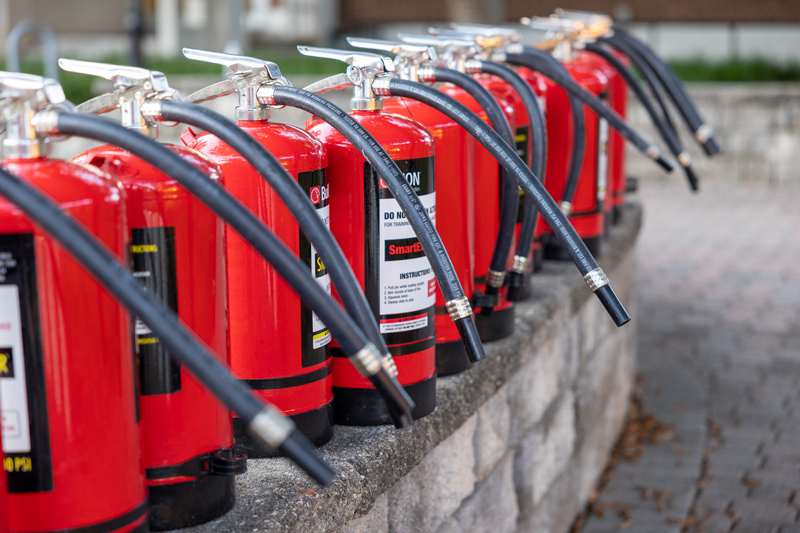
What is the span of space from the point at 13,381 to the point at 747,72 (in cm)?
883

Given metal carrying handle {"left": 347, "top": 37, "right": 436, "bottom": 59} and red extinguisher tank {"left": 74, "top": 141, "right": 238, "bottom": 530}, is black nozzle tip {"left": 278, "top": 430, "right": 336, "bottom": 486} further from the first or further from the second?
metal carrying handle {"left": 347, "top": 37, "right": 436, "bottom": 59}

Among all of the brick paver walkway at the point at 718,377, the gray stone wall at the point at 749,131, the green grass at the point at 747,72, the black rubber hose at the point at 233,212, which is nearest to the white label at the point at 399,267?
the black rubber hose at the point at 233,212

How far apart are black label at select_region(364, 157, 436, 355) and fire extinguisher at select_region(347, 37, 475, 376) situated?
149 mm

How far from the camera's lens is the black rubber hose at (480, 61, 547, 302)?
1562 mm

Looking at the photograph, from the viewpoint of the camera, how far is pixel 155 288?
3.17ft

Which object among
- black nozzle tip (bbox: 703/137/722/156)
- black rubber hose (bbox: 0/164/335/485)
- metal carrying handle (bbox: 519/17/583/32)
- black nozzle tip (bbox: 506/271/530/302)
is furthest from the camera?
metal carrying handle (bbox: 519/17/583/32)

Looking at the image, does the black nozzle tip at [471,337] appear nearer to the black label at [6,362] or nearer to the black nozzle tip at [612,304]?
the black nozzle tip at [612,304]

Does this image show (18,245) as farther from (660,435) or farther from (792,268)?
(792,268)

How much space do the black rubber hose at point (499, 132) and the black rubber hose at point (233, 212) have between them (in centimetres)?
70

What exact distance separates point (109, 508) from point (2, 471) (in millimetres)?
105

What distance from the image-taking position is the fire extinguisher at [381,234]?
50.5 inches

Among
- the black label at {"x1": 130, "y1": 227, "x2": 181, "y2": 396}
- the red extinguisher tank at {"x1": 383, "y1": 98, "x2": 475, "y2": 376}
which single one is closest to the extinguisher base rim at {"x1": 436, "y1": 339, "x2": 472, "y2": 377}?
the red extinguisher tank at {"x1": 383, "y1": 98, "x2": 475, "y2": 376}

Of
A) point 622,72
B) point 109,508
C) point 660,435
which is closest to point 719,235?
point 660,435

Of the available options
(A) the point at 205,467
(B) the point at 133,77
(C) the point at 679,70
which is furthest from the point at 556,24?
(C) the point at 679,70
